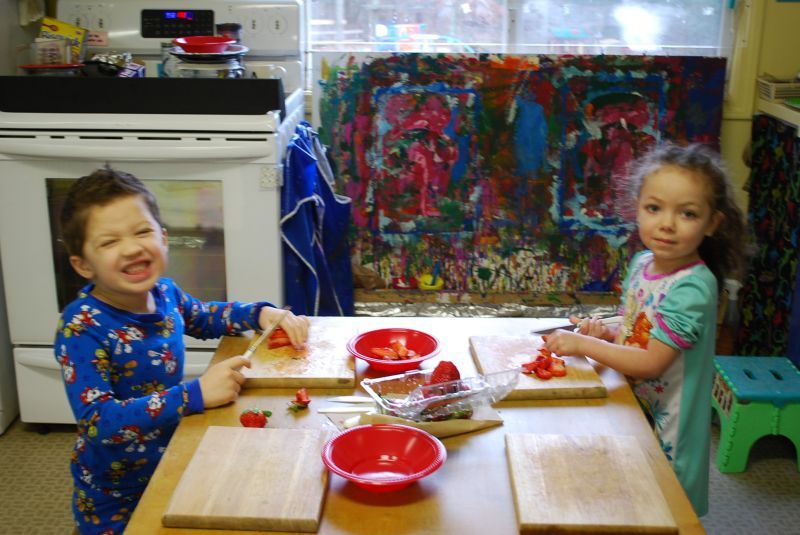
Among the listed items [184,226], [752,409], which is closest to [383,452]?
[184,226]

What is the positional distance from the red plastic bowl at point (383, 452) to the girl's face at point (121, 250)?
468 mm

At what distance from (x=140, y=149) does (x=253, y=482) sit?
1.62 m

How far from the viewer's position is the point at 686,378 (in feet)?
5.02

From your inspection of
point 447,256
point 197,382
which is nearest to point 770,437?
point 447,256

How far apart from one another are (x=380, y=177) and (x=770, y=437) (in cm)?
160

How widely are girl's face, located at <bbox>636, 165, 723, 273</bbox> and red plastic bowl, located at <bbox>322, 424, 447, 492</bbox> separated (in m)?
0.62

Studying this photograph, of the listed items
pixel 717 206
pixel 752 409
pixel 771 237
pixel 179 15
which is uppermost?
pixel 179 15

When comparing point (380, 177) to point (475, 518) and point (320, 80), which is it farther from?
point (475, 518)

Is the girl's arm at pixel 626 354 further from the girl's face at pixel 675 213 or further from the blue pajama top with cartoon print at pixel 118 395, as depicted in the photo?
Answer: the blue pajama top with cartoon print at pixel 118 395

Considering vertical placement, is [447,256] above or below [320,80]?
below

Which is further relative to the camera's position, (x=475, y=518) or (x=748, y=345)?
(x=748, y=345)

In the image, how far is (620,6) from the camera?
3.21m

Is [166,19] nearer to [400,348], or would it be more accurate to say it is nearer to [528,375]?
[400,348]

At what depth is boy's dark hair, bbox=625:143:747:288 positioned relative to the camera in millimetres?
1588
